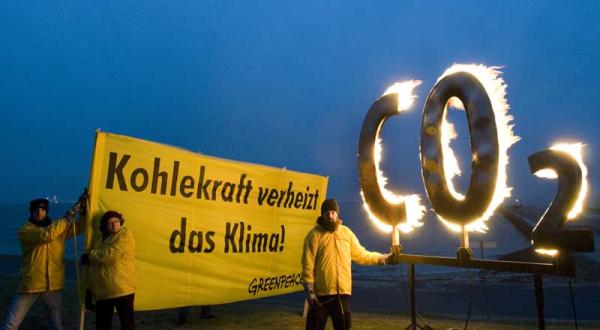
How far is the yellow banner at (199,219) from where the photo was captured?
5891 mm

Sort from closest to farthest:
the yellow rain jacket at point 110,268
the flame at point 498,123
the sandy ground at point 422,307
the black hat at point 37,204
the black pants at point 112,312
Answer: the flame at point 498,123 → the yellow rain jacket at point 110,268 → the black pants at point 112,312 → the black hat at point 37,204 → the sandy ground at point 422,307

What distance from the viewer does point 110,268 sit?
523 centimetres

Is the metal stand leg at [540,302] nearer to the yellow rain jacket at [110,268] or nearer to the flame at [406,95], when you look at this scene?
the flame at [406,95]

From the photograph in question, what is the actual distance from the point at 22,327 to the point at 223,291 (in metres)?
3.89

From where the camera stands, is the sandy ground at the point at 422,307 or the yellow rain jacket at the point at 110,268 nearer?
the yellow rain jacket at the point at 110,268

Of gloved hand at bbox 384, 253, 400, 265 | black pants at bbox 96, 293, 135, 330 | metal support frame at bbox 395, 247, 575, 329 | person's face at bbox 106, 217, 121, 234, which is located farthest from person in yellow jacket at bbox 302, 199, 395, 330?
person's face at bbox 106, 217, 121, 234

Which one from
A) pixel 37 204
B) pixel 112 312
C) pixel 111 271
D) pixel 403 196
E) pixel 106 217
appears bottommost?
pixel 112 312

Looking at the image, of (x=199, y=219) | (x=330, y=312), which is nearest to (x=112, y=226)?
(x=199, y=219)

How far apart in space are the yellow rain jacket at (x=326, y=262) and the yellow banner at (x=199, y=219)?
2.17 metres

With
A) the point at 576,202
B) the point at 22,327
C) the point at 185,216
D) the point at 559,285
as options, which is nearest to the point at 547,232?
the point at 576,202

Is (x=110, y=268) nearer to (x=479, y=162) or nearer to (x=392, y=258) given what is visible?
(x=392, y=258)

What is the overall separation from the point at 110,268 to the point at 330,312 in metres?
2.74

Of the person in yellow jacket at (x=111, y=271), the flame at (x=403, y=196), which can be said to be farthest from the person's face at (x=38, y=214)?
the flame at (x=403, y=196)

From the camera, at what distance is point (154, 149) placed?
623cm
